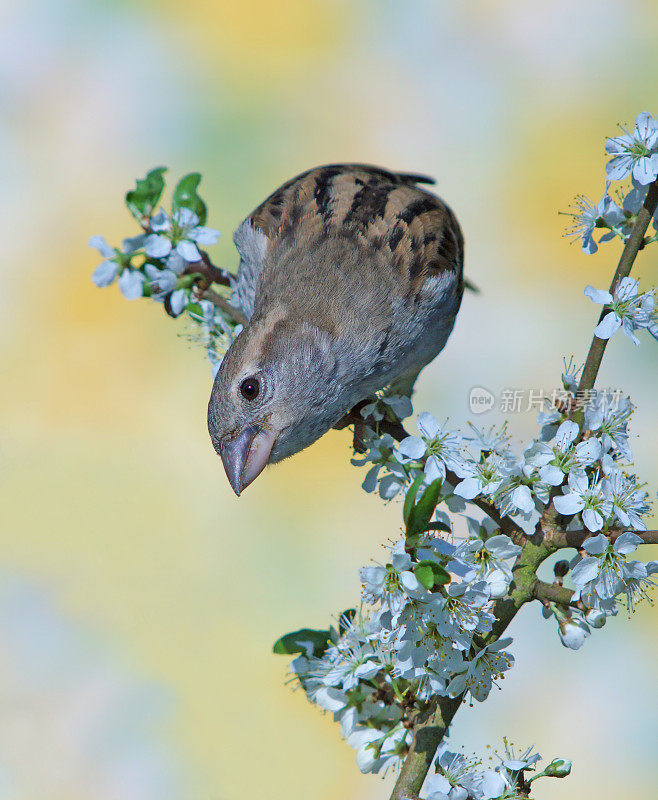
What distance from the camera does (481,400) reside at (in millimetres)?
1921

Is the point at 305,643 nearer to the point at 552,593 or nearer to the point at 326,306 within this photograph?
the point at 552,593

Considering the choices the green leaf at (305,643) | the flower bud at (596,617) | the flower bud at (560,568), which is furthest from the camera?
the green leaf at (305,643)

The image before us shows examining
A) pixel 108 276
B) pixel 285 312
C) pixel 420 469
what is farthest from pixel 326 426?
pixel 108 276

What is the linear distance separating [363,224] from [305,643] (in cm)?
99

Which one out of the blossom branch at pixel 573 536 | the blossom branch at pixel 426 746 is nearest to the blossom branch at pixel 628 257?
the blossom branch at pixel 573 536

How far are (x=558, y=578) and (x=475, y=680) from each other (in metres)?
0.22

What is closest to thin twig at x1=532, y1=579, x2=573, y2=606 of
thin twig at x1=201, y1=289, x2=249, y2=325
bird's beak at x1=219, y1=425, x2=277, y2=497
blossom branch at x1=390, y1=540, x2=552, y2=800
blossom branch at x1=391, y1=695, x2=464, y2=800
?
blossom branch at x1=390, y1=540, x2=552, y2=800

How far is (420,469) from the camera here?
138cm

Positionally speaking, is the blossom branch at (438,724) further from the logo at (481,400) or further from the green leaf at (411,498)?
the logo at (481,400)

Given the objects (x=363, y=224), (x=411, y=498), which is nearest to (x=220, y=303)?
(x=363, y=224)

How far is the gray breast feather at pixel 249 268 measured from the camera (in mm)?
1975

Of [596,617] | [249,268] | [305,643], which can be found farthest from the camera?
[249,268]

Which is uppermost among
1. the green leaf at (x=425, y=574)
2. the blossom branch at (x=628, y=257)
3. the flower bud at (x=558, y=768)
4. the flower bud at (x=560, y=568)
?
the blossom branch at (x=628, y=257)

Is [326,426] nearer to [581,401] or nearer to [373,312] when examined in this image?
[373,312]
